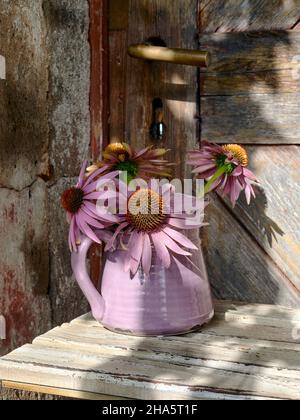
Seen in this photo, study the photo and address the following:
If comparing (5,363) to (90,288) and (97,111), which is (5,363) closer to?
(90,288)

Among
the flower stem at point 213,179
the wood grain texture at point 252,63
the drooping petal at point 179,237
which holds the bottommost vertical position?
the drooping petal at point 179,237

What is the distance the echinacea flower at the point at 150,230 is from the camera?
129 centimetres

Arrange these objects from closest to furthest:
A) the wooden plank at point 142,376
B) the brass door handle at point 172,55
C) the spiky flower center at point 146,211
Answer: the wooden plank at point 142,376 < the spiky flower center at point 146,211 < the brass door handle at point 172,55

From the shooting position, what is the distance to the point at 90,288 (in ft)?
4.44

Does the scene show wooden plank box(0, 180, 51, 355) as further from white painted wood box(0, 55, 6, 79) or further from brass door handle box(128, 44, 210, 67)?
brass door handle box(128, 44, 210, 67)

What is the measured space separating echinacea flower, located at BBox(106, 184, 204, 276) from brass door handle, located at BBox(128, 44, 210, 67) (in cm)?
38

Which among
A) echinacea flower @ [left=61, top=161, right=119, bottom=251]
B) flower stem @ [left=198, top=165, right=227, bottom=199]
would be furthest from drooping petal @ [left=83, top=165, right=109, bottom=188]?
flower stem @ [left=198, top=165, right=227, bottom=199]

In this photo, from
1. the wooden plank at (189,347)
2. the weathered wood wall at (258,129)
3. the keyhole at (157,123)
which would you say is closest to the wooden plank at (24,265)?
the wooden plank at (189,347)

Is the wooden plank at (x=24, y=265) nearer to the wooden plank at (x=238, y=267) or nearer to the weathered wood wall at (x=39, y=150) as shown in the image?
the weathered wood wall at (x=39, y=150)

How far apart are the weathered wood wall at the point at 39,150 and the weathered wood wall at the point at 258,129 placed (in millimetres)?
334

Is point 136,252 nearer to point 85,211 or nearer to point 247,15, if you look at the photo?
point 85,211

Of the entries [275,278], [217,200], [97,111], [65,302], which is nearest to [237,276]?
[275,278]
